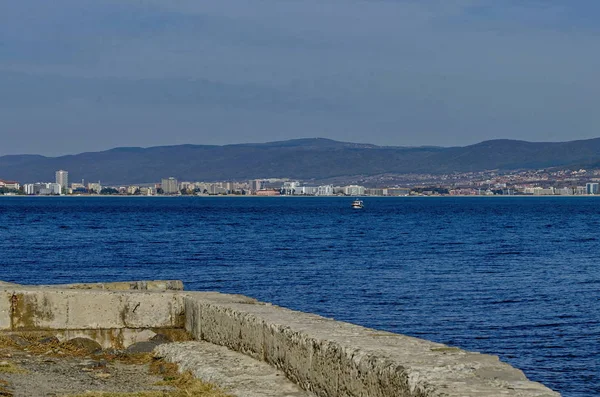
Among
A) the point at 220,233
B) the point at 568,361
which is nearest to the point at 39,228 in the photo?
the point at 220,233

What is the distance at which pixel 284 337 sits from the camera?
9.55m

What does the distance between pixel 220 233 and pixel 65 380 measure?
68.6 metres

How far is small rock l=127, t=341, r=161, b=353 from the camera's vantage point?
477 inches

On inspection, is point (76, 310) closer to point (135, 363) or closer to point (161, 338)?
point (161, 338)

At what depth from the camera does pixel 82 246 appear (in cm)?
6078

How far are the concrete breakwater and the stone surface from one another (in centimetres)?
11

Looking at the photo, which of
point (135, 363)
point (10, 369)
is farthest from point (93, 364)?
point (10, 369)

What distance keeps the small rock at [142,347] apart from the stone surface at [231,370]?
1.66 feet

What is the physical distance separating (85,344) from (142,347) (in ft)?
2.28

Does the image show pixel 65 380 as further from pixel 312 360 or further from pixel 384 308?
pixel 384 308

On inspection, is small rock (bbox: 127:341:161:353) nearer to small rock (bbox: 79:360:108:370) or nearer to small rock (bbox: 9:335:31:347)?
small rock (bbox: 79:360:108:370)

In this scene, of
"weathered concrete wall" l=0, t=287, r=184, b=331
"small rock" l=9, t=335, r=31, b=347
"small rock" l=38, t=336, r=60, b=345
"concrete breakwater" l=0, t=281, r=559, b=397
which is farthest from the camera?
Result: "weathered concrete wall" l=0, t=287, r=184, b=331

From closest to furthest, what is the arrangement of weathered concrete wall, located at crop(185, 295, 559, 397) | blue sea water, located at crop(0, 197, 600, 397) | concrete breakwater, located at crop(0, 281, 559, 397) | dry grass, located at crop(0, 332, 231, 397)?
weathered concrete wall, located at crop(185, 295, 559, 397) → concrete breakwater, located at crop(0, 281, 559, 397) → dry grass, located at crop(0, 332, 231, 397) → blue sea water, located at crop(0, 197, 600, 397)

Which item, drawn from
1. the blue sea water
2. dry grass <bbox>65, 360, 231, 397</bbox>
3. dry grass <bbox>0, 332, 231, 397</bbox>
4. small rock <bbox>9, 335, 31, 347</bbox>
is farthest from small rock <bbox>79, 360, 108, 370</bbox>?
the blue sea water
